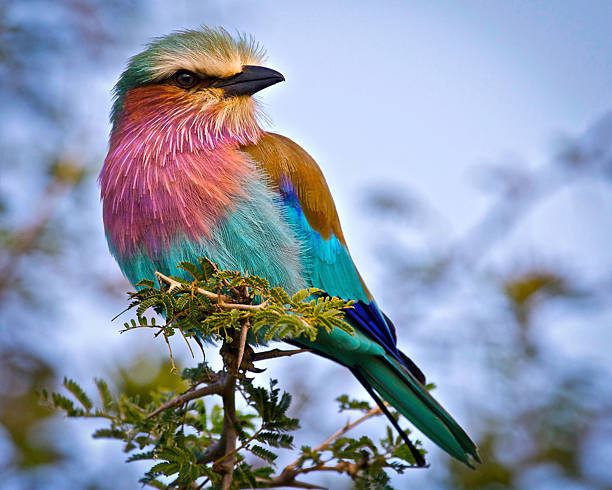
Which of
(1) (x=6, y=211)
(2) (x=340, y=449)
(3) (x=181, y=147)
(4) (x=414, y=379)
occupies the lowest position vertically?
(2) (x=340, y=449)

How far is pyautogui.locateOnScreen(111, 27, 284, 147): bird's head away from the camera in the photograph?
390cm

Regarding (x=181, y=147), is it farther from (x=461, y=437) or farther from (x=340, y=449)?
(x=461, y=437)

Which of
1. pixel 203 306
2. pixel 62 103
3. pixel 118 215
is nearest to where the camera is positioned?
pixel 203 306

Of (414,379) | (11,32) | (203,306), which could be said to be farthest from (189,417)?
(11,32)

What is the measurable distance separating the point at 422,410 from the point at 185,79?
206 centimetres

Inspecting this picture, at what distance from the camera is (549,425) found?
206 inches

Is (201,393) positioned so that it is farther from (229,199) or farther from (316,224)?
(316,224)

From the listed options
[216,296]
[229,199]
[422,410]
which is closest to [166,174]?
[229,199]

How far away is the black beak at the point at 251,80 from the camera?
3.96 metres

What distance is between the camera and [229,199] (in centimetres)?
360

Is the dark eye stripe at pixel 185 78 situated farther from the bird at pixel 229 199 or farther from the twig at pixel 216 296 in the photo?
the twig at pixel 216 296

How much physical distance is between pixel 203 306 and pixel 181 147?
134 centimetres

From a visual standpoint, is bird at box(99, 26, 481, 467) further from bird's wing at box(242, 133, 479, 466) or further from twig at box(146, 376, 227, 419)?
twig at box(146, 376, 227, 419)

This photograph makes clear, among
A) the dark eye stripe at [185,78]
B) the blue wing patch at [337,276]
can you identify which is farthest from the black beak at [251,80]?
the blue wing patch at [337,276]
